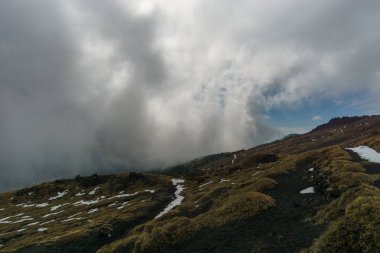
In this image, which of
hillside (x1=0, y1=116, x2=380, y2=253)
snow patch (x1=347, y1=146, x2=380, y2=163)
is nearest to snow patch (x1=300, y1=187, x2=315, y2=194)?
hillside (x1=0, y1=116, x2=380, y2=253)

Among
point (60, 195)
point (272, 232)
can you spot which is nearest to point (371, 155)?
point (272, 232)

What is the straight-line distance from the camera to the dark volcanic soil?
35.4 metres

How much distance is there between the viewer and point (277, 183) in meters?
70.9

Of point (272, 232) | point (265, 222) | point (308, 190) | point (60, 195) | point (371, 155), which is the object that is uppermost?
point (60, 195)

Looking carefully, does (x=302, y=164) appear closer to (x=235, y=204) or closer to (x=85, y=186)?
(x=235, y=204)

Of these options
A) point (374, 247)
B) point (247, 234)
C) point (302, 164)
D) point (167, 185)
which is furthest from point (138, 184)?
point (374, 247)

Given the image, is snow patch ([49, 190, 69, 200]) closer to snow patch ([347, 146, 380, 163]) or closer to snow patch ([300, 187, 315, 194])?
snow patch ([347, 146, 380, 163])

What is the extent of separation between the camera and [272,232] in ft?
131

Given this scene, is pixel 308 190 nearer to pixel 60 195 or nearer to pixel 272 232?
pixel 272 232

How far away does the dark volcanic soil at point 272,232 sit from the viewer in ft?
116

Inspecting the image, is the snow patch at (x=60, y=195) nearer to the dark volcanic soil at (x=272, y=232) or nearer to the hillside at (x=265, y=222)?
the hillside at (x=265, y=222)

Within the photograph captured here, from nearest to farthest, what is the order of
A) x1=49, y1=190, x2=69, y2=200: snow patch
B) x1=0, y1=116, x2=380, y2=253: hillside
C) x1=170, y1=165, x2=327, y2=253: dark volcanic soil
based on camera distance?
x1=0, y1=116, x2=380, y2=253: hillside, x1=170, y1=165, x2=327, y2=253: dark volcanic soil, x1=49, y1=190, x2=69, y2=200: snow patch

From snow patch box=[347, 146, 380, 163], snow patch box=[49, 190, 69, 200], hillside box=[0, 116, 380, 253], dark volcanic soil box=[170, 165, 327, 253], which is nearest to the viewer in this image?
hillside box=[0, 116, 380, 253]

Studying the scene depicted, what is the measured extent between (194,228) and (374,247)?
27.3 metres
